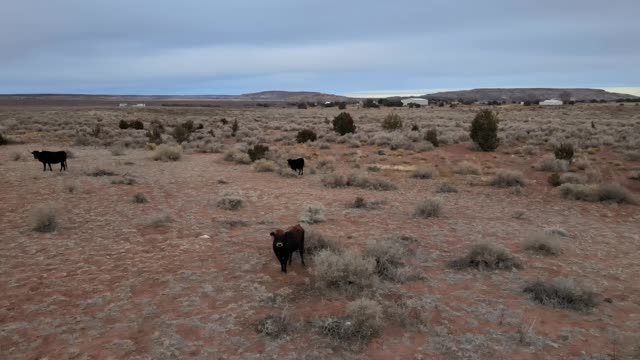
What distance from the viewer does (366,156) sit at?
24609 mm

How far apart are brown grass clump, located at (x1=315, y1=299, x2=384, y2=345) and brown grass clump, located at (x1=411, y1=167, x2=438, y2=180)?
12891 millimetres

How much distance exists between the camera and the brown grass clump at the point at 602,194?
1421cm

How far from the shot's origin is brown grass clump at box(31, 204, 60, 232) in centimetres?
1036

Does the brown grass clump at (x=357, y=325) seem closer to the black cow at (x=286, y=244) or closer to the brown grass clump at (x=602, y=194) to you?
the black cow at (x=286, y=244)

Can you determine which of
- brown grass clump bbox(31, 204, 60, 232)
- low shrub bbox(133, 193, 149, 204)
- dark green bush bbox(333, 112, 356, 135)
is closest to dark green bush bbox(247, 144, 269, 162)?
low shrub bbox(133, 193, 149, 204)

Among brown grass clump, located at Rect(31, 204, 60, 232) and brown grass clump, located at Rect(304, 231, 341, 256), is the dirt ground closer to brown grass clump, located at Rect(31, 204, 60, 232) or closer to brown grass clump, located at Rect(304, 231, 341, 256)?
brown grass clump, located at Rect(31, 204, 60, 232)

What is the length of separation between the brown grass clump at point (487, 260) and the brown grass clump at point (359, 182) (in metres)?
7.74

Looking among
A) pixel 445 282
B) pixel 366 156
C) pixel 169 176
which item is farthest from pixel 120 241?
pixel 366 156

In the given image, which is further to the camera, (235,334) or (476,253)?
(476,253)

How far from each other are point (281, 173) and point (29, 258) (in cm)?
1115

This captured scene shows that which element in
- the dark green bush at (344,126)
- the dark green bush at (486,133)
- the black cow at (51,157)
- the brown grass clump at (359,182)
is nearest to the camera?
the brown grass clump at (359,182)

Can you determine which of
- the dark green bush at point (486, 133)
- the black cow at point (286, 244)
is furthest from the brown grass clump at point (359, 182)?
the dark green bush at point (486, 133)

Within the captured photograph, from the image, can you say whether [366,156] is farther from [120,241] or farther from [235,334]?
[235,334]

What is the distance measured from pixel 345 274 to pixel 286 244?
4.07 feet
